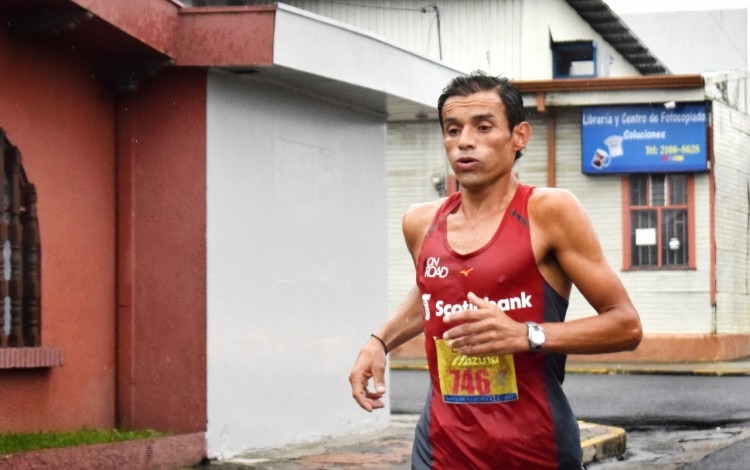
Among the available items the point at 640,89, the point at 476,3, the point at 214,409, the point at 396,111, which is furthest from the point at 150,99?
the point at 476,3

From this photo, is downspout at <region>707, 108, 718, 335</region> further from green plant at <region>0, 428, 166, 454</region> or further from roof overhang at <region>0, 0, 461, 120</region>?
green plant at <region>0, 428, 166, 454</region>

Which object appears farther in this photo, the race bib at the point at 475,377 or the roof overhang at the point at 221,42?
the roof overhang at the point at 221,42

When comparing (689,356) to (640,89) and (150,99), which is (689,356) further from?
(150,99)

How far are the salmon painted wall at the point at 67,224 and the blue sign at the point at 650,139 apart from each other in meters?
15.5

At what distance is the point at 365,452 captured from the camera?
11.1 m

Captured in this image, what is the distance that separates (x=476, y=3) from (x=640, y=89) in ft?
20.4

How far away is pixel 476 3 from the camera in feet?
98.7

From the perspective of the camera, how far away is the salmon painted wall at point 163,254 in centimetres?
1053

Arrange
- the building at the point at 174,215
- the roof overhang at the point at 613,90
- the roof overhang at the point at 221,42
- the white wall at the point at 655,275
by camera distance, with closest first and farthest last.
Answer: the roof overhang at the point at 221,42, the building at the point at 174,215, the roof overhang at the point at 613,90, the white wall at the point at 655,275

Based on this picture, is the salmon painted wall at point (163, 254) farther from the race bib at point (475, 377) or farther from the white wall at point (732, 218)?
the white wall at point (732, 218)

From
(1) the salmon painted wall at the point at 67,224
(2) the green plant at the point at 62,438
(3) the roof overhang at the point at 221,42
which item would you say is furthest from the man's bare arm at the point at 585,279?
(1) the salmon painted wall at the point at 67,224

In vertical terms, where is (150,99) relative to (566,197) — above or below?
above

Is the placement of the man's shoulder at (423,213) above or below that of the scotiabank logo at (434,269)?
above

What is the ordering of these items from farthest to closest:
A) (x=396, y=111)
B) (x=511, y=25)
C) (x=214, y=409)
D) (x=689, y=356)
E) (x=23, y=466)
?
1. (x=511, y=25)
2. (x=689, y=356)
3. (x=396, y=111)
4. (x=214, y=409)
5. (x=23, y=466)
